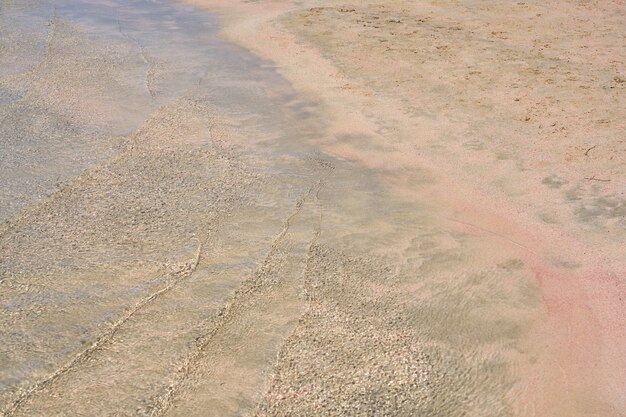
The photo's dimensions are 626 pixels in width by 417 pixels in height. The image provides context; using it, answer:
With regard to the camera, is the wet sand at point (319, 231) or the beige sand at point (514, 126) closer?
the wet sand at point (319, 231)

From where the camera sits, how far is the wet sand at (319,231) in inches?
140

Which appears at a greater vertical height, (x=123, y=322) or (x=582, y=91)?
(x=582, y=91)

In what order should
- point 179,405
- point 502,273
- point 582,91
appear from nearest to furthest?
point 179,405 < point 502,273 < point 582,91

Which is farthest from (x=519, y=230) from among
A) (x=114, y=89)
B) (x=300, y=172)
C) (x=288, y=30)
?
(x=288, y=30)

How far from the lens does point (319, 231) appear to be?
491 centimetres

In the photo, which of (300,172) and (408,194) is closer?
(408,194)

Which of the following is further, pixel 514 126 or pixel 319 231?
pixel 514 126

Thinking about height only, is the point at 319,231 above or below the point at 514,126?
below

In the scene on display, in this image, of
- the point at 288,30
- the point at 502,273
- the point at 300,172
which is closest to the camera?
the point at 502,273

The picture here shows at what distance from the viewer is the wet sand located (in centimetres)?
356

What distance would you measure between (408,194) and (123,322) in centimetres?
246

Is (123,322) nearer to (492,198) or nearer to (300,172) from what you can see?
(300,172)

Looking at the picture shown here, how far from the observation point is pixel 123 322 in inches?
156

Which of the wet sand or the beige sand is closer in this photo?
the wet sand
